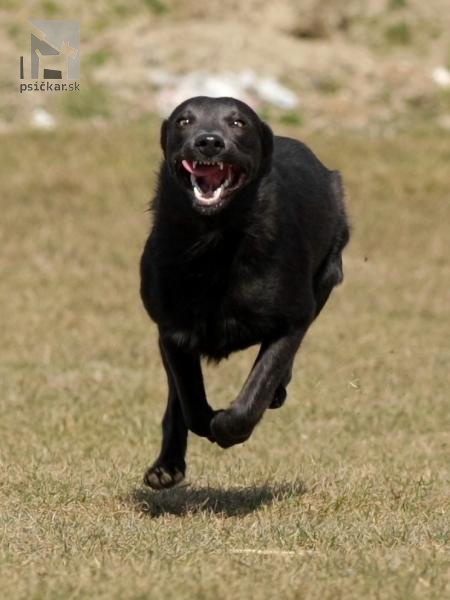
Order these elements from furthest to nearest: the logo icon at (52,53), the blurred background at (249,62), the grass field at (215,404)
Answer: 1. the logo icon at (52,53)
2. the blurred background at (249,62)
3. the grass field at (215,404)

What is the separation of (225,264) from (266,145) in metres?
0.54

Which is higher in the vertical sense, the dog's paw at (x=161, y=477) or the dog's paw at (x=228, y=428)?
the dog's paw at (x=228, y=428)

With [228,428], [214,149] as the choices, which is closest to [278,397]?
[228,428]

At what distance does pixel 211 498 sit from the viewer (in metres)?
6.39

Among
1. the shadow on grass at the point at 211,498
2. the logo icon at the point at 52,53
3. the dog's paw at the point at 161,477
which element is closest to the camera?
the shadow on grass at the point at 211,498

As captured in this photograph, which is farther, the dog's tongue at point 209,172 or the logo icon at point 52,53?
the logo icon at point 52,53

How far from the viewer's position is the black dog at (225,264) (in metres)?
5.66

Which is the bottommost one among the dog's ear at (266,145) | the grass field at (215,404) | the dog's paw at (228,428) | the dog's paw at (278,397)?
the grass field at (215,404)

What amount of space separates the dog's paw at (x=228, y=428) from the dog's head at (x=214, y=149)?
0.84 meters

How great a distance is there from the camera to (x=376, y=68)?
72.4 feet

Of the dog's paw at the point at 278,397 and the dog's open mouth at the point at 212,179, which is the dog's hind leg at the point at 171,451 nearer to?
the dog's paw at the point at 278,397

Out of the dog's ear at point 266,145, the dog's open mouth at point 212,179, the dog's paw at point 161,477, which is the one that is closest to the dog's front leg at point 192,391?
the dog's paw at point 161,477

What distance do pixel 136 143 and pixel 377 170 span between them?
10.3 feet

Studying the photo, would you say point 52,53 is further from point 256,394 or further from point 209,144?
point 209,144
